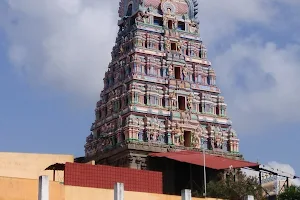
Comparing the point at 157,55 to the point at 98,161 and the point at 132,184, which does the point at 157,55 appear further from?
the point at 132,184

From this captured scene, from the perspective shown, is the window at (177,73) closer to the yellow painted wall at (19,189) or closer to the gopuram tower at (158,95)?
the gopuram tower at (158,95)

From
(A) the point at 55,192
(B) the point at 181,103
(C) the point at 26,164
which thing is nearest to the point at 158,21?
(B) the point at 181,103

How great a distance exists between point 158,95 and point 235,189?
17.7 metres

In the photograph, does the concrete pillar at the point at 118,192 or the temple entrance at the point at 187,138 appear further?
the temple entrance at the point at 187,138

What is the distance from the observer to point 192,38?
75.5 metres

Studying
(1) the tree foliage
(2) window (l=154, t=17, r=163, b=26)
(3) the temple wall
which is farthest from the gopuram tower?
(3) the temple wall

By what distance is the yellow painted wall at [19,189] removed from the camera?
37.9 metres

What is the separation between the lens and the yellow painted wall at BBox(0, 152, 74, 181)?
5756 centimetres

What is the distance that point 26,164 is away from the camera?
59438 mm

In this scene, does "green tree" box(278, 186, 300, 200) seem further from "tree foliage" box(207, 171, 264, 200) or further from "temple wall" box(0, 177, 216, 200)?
"temple wall" box(0, 177, 216, 200)

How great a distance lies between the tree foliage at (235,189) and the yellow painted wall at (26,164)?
1166cm

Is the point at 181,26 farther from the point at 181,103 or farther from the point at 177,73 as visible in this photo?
the point at 181,103

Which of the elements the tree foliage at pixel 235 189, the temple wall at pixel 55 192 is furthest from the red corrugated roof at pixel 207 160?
the temple wall at pixel 55 192

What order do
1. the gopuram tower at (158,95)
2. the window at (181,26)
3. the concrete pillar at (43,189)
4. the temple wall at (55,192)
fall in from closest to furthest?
the concrete pillar at (43,189) → the temple wall at (55,192) → the gopuram tower at (158,95) → the window at (181,26)
